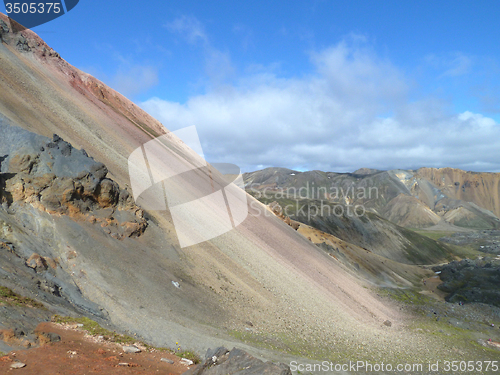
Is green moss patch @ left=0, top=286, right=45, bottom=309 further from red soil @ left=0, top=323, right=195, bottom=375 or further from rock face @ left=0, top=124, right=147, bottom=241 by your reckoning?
rock face @ left=0, top=124, right=147, bottom=241

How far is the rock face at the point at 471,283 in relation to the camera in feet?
180

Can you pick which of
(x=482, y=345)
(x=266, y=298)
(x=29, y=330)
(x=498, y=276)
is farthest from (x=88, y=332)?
(x=498, y=276)

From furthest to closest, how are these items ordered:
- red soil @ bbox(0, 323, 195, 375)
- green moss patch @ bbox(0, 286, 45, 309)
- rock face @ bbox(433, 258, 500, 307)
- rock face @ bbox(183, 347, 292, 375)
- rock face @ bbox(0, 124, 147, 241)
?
1. rock face @ bbox(433, 258, 500, 307)
2. rock face @ bbox(0, 124, 147, 241)
3. green moss patch @ bbox(0, 286, 45, 309)
4. red soil @ bbox(0, 323, 195, 375)
5. rock face @ bbox(183, 347, 292, 375)

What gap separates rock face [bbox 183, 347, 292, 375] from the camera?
990cm

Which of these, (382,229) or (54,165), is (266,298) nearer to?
(54,165)

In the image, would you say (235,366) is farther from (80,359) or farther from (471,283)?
(471,283)

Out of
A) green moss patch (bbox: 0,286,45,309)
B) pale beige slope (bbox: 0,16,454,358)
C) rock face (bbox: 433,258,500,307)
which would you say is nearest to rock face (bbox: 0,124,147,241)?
pale beige slope (bbox: 0,16,454,358)

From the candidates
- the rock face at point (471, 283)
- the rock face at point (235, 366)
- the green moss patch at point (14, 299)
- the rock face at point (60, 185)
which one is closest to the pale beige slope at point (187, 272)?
the rock face at point (60, 185)

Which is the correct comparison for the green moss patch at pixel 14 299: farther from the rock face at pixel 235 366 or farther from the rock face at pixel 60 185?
the rock face at pixel 60 185

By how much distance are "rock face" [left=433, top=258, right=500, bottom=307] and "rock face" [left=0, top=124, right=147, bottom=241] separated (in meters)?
58.8

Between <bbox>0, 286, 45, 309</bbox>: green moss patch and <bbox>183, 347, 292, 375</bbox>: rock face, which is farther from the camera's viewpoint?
<bbox>0, 286, 45, 309</bbox>: green moss patch

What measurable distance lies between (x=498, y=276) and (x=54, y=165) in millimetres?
85275

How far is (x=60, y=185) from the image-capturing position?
2258 centimetres

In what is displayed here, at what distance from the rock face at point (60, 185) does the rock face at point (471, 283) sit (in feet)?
193
